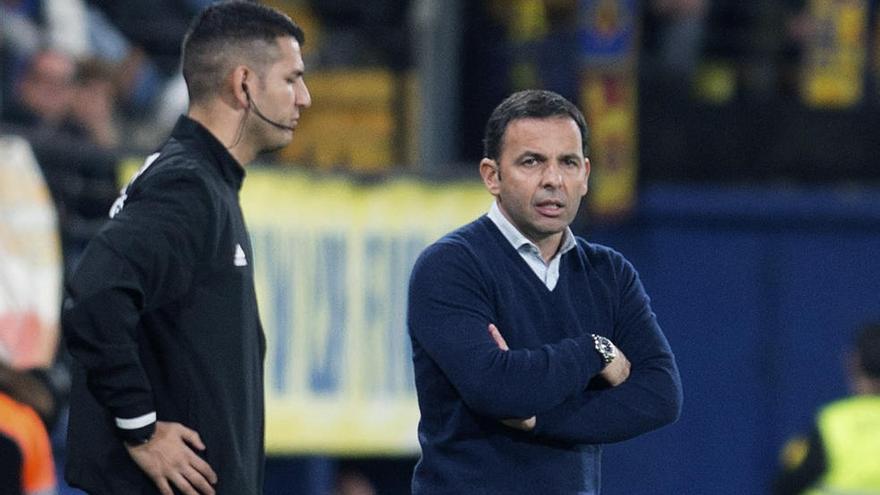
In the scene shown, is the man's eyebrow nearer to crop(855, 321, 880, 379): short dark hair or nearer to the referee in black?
the referee in black

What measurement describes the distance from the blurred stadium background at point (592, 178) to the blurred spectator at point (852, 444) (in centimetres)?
363

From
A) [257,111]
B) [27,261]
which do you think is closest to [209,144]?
[257,111]

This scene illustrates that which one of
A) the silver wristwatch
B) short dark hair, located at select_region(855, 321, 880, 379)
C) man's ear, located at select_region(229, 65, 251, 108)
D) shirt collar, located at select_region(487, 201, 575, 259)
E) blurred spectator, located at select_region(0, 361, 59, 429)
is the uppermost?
man's ear, located at select_region(229, 65, 251, 108)

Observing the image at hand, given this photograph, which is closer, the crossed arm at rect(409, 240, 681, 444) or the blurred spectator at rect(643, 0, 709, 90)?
the crossed arm at rect(409, 240, 681, 444)

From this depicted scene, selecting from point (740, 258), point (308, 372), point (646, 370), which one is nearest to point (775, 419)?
point (740, 258)

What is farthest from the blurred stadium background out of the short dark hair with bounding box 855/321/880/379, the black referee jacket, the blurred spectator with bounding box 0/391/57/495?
the black referee jacket

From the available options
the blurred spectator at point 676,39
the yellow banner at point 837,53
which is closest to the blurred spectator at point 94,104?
the blurred spectator at point 676,39

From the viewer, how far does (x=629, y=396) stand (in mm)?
4297

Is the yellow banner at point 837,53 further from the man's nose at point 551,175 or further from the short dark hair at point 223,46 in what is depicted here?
the man's nose at point 551,175

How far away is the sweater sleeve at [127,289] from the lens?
410 cm

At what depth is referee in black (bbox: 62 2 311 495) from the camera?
4.13 metres

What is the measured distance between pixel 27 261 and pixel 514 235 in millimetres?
5009

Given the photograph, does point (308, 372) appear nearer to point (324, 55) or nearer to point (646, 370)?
point (324, 55)

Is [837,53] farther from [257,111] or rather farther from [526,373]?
[526,373]
